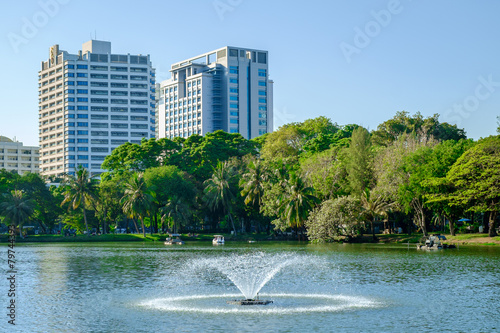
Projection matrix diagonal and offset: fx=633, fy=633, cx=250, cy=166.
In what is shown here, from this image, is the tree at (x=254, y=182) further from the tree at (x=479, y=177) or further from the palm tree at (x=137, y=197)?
the tree at (x=479, y=177)

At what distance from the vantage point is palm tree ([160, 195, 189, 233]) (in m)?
122

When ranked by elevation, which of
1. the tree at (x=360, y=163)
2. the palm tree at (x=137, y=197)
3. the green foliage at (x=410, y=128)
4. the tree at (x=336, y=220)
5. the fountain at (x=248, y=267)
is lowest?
the fountain at (x=248, y=267)

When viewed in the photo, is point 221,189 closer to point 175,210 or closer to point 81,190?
point 175,210

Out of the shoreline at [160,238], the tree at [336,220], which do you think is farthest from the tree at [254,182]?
the tree at [336,220]

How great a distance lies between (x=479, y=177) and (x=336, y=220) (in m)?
23.0

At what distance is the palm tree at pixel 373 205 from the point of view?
104188mm

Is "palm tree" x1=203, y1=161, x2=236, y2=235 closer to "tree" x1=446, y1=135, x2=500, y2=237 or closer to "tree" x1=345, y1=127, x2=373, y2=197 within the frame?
"tree" x1=345, y1=127, x2=373, y2=197

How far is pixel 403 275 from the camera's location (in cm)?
4906

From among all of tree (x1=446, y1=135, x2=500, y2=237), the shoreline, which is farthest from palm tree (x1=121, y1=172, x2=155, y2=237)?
tree (x1=446, y1=135, x2=500, y2=237)

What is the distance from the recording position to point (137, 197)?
12188 cm

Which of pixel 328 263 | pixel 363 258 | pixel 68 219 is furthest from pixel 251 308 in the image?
pixel 68 219

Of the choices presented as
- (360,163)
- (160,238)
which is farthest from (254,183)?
(160,238)

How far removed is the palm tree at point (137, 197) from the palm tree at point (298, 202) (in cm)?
2942

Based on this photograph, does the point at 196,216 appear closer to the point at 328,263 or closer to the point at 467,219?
the point at 467,219
